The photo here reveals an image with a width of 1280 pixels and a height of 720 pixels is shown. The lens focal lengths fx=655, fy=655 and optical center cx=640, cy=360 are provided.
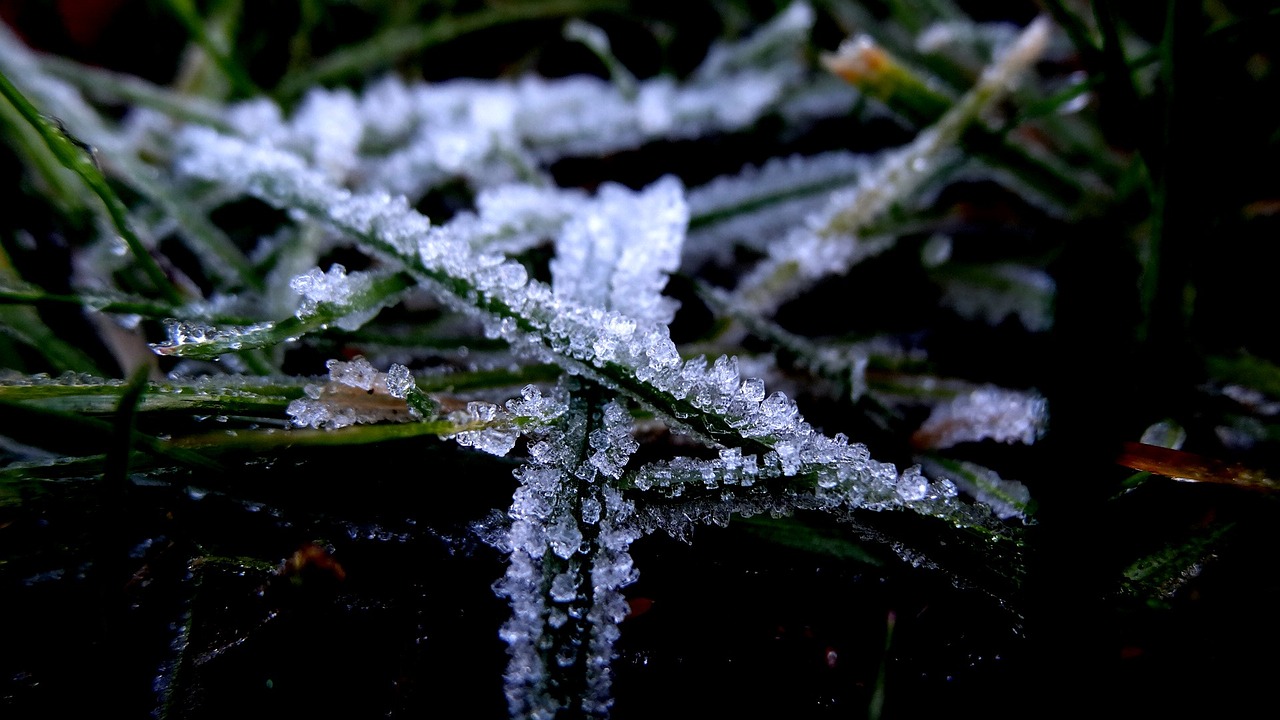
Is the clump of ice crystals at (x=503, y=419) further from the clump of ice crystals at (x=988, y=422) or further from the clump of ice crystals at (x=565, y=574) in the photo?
the clump of ice crystals at (x=988, y=422)

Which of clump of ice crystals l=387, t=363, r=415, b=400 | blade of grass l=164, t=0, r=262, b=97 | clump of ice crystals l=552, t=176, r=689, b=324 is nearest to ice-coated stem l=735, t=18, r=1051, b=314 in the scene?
clump of ice crystals l=552, t=176, r=689, b=324

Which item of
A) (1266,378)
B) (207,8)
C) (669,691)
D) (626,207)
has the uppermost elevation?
(207,8)

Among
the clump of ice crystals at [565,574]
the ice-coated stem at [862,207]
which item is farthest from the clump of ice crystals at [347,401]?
the ice-coated stem at [862,207]

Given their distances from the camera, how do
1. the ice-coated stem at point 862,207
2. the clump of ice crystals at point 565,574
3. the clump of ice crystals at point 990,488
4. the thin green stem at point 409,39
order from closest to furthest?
the clump of ice crystals at point 565,574 → the clump of ice crystals at point 990,488 → the ice-coated stem at point 862,207 → the thin green stem at point 409,39

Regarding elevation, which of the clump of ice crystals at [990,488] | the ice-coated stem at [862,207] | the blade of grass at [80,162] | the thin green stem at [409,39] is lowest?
the clump of ice crystals at [990,488]

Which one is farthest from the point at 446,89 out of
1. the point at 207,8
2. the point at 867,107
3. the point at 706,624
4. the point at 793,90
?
the point at 706,624

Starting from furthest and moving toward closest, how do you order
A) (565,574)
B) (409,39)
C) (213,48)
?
1. (409,39)
2. (213,48)
3. (565,574)

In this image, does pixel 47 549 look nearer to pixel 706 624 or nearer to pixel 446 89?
pixel 706 624

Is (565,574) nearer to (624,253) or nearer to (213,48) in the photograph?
(624,253)

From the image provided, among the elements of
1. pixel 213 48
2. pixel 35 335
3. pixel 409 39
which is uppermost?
pixel 409 39

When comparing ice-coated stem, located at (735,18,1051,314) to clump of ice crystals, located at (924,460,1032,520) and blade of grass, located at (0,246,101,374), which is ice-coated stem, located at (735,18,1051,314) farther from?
blade of grass, located at (0,246,101,374)

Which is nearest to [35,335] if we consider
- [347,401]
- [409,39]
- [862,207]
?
[347,401]
